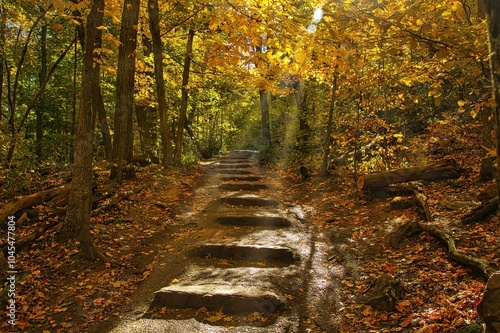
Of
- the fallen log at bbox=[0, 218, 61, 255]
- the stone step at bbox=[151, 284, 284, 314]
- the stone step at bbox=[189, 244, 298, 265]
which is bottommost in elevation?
the stone step at bbox=[151, 284, 284, 314]

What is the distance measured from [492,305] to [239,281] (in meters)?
3.69

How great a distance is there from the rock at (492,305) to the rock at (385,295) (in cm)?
139

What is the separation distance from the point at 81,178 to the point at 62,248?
4.58 ft

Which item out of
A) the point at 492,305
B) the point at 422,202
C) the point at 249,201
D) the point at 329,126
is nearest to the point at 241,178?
the point at 249,201

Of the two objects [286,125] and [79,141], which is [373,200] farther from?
[286,125]

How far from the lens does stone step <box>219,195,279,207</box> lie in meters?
10.2

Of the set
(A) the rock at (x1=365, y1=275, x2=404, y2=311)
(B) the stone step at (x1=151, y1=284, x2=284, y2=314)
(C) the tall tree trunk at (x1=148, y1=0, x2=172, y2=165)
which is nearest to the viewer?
(A) the rock at (x1=365, y1=275, x2=404, y2=311)

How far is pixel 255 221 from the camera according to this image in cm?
868

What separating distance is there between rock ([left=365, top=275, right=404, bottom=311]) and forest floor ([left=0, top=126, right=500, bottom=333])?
8 cm

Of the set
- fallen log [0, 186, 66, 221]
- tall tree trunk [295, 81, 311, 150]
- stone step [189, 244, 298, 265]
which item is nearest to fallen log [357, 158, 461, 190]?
stone step [189, 244, 298, 265]

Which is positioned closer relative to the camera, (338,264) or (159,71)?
(338,264)

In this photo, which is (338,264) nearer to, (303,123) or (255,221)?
(255,221)

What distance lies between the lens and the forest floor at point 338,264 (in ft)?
14.6

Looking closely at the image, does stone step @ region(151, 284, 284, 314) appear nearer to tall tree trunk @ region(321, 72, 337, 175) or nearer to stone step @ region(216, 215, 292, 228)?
stone step @ region(216, 215, 292, 228)
